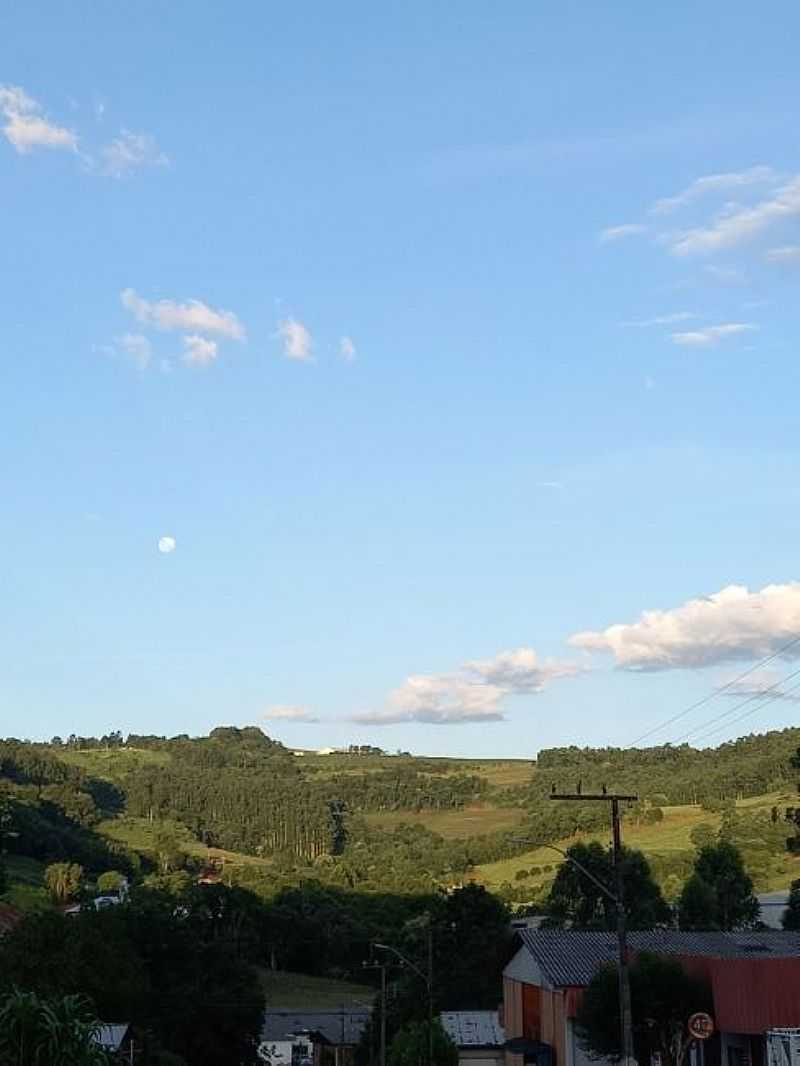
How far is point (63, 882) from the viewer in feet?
608

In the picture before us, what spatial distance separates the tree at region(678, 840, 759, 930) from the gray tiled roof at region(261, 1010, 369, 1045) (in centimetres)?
2709

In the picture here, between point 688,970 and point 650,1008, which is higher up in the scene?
point 688,970

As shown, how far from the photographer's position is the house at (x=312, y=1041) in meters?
116

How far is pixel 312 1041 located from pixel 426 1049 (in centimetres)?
5384

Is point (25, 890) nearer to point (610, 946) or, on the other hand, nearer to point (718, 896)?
point (718, 896)

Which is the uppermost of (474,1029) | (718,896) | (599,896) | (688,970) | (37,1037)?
(599,896)

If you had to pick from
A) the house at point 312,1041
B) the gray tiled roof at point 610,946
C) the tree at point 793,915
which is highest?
the tree at point 793,915

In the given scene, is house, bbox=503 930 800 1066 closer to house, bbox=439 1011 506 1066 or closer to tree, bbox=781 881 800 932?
house, bbox=439 1011 506 1066

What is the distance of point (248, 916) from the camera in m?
160

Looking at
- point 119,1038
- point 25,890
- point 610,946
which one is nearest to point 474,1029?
point 610,946

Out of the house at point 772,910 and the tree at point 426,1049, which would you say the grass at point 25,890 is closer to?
the house at point 772,910

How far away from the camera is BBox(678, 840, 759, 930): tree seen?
114 metres

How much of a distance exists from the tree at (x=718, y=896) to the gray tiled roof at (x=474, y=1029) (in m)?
30.5

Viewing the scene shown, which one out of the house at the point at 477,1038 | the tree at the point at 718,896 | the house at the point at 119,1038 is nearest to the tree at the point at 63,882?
the tree at the point at 718,896
